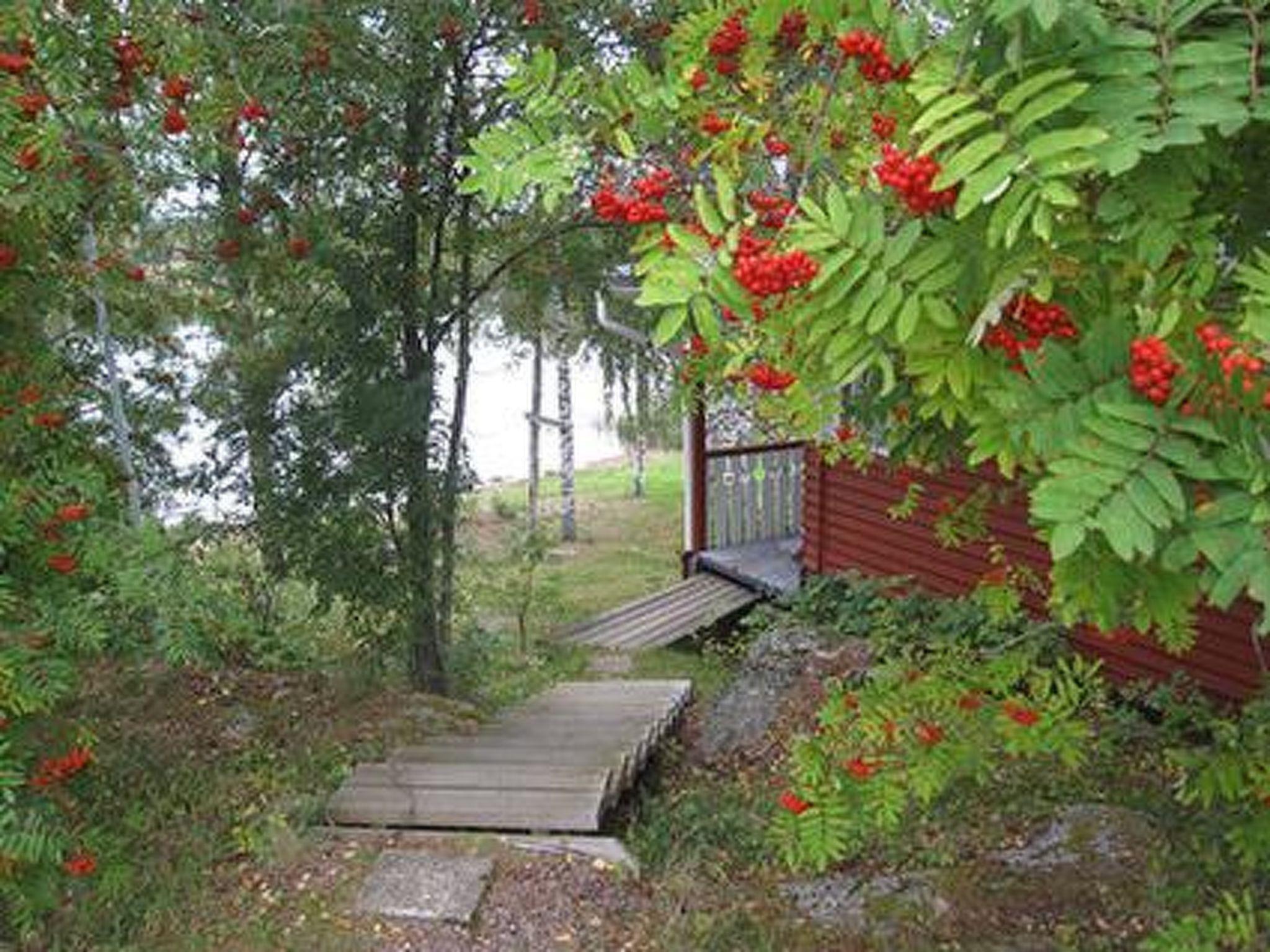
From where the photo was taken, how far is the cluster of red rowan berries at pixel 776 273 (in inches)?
63.3

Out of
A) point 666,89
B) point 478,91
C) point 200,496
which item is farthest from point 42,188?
point 200,496

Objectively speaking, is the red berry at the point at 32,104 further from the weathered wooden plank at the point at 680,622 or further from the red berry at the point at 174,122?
the weathered wooden plank at the point at 680,622

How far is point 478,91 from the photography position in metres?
6.39

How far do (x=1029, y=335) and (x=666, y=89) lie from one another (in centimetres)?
120

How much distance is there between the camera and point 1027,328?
4.91 ft

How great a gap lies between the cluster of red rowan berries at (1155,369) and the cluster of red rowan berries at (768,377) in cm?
122

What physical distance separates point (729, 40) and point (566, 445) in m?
13.6

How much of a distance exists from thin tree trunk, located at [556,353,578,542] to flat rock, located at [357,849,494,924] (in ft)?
36.9

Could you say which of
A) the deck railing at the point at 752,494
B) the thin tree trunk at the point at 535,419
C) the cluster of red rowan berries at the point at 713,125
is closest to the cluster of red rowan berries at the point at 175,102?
the cluster of red rowan berries at the point at 713,125

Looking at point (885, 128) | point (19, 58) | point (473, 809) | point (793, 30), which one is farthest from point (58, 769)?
point (885, 128)

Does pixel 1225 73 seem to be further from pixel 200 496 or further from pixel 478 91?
pixel 200 496

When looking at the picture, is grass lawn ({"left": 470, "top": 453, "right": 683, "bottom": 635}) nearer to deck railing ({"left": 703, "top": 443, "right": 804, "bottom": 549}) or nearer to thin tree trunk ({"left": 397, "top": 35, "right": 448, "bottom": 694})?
deck railing ({"left": 703, "top": 443, "right": 804, "bottom": 549})

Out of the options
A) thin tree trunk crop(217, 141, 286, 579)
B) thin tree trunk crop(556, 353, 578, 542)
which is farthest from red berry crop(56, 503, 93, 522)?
thin tree trunk crop(556, 353, 578, 542)

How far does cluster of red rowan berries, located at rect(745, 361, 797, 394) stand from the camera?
101 inches
